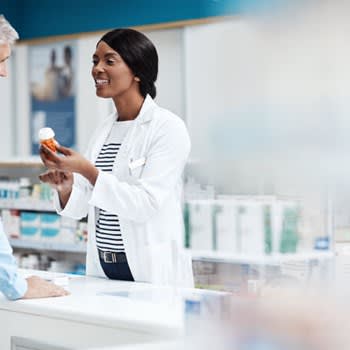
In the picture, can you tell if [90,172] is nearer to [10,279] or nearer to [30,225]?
[10,279]

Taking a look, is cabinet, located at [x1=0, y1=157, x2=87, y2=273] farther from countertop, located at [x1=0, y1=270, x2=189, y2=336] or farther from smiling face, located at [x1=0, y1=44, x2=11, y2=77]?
smiling face, located at [x1=0, y1=44, x2=11, y2=77]

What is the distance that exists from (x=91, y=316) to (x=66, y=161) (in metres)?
0.53

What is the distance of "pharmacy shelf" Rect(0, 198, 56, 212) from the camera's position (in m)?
5.05

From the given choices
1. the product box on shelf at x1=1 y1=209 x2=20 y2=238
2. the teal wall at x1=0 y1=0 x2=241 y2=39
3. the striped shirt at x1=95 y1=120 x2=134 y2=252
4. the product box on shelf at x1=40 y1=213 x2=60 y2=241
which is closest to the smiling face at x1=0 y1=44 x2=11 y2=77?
the striped shirt at x1=95 y1=120 x2=134 y2=252

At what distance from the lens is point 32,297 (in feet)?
6.93

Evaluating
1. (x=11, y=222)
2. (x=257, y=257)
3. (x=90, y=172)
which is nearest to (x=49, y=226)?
(x=11, y=222)

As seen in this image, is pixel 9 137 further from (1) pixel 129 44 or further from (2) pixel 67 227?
(1) pixel 129 44

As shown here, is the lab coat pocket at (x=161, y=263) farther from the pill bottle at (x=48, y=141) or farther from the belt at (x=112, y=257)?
the pill bottle at (x=48, y=141)

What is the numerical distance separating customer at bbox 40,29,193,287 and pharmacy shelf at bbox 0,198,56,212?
2498mm

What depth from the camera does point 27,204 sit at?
5176mm

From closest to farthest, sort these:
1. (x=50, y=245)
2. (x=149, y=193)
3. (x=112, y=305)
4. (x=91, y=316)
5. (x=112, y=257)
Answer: (x=91, y=316)
(x=112, y=305)
(x=149, y=193)
(x=112, y=257)
(x=50, y=245)

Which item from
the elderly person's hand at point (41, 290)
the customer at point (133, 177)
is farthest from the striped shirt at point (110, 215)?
the elderly person's hand at point (41, 290)

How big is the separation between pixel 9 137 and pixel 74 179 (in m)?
3.23

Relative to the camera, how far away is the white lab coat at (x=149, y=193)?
2.37 m
